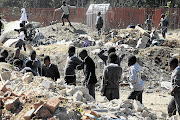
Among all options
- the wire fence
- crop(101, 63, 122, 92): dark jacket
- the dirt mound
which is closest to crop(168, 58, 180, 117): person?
crop(101, 63, 122, 92): dark jacket

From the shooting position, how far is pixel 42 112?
3963 millimetres

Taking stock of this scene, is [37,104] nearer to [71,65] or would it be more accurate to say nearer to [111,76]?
[111,76]

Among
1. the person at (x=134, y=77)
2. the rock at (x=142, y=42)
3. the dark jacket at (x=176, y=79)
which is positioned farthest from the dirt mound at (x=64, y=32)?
the dark jacket at (x=176, y=79)

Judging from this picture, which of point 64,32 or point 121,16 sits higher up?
point 121,16

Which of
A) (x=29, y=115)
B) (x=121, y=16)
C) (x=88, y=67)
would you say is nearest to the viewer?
(x=29, y=115)

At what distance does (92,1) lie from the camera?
142 ft

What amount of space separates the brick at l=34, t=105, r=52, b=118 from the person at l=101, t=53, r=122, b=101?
230 centimetres

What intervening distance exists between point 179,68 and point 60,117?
7.99 ft

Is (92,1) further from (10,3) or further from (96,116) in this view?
(96,116)

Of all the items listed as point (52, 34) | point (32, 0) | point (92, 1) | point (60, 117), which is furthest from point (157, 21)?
point (60, 117)

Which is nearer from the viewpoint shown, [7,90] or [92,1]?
[7,90]

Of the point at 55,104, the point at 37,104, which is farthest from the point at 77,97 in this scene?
the point at 37,104

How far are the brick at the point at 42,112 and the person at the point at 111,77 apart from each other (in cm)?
230

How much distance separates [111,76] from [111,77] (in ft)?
0.07
